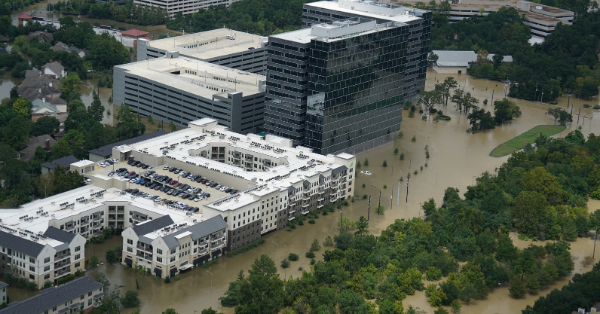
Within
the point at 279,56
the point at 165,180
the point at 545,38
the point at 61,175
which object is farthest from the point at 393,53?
the point at 545,38

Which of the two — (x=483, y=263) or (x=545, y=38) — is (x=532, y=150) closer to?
(x=483, y=263)

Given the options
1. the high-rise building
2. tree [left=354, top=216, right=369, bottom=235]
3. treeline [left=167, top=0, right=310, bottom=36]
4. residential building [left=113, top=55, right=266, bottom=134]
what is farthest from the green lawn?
treeline [left=167, top=0, right=310, bottom=36]

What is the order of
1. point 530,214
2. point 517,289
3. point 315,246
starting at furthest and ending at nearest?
point 530,214
point 315,246
point 517,289

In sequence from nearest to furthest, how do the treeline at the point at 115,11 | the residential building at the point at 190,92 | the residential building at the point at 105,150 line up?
the residential building at the point at 105,150 < the residential building at the point at 190,92 < the treeline at the point at 115,11

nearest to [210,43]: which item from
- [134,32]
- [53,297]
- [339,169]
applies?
[134,32]

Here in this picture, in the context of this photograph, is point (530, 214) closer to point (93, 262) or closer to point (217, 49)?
point (93, 262)

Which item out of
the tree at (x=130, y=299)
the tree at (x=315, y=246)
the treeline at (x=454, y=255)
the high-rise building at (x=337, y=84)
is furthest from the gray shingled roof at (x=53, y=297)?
the high-rise building at (x=337, y=84)

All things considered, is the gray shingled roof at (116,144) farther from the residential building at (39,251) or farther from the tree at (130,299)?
the tree at (130,299)
